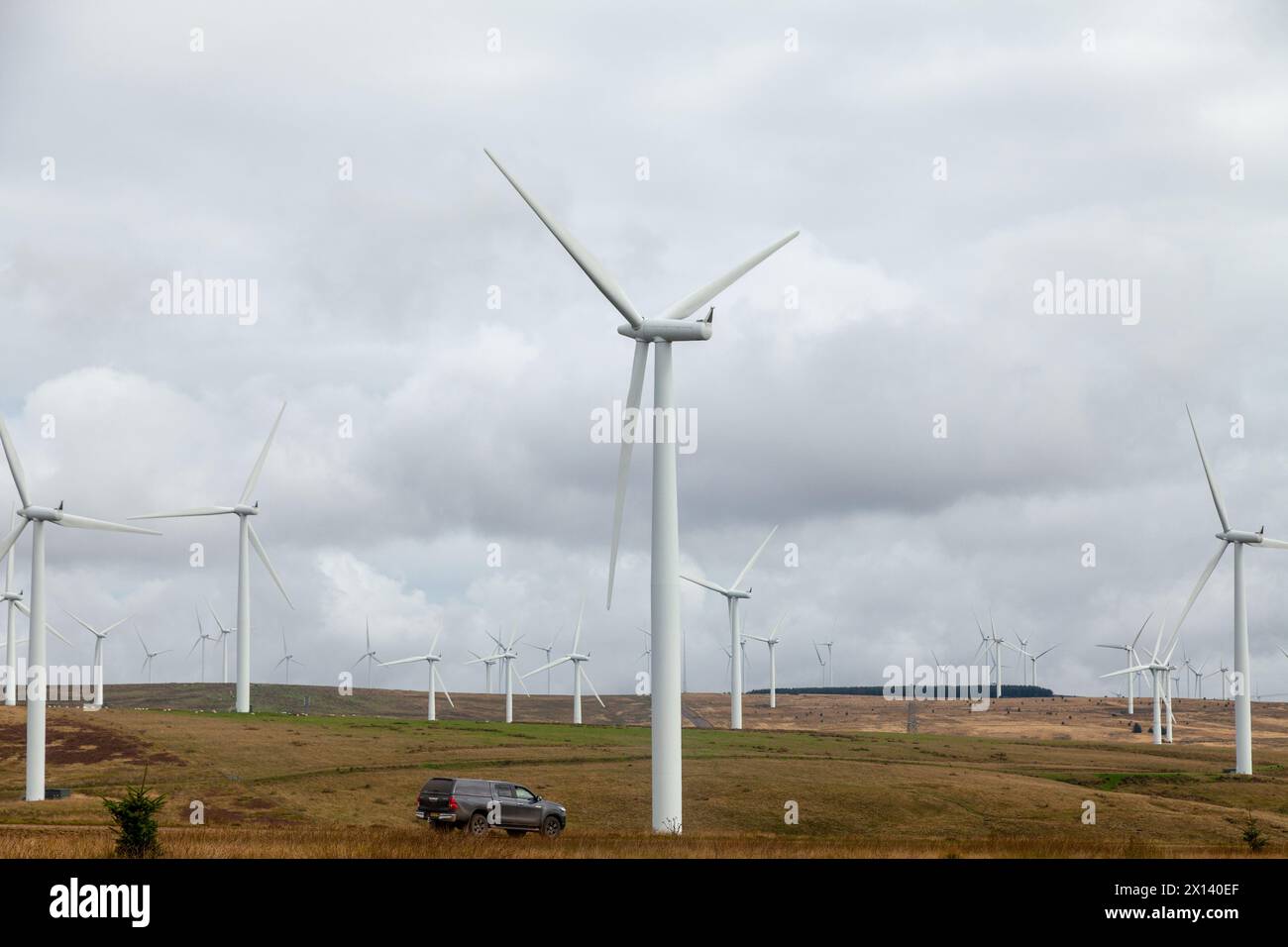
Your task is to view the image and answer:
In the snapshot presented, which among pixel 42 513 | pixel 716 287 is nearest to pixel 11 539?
pixel 42 513

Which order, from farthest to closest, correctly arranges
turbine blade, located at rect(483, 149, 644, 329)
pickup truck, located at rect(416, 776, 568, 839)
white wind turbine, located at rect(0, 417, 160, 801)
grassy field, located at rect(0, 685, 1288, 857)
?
1. white wind turbine, located at rect(0, 417, 160, 801)
2. turbine blade, located at rect(483, 149, 644, 329)
3. pickup truck, located at rect(416, 776, 568, 839)
4. grassy field, located at rect(0, 685, 1288, 857)

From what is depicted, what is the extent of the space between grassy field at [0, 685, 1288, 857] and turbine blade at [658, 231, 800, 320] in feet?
76.9

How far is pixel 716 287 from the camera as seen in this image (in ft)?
205

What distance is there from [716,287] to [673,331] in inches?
195

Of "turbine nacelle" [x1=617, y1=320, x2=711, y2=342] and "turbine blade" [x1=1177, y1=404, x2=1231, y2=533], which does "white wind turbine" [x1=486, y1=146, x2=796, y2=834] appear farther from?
"turbine blade" [x1=1177, y1=404, x2=1231, y2=533]

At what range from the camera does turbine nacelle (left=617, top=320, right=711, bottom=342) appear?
5869 cm

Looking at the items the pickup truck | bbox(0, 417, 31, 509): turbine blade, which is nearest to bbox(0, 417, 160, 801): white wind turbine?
bbox(0, 417, 31, 509): turbine blade

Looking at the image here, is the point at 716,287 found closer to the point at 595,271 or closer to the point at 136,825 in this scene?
the point at 595,271

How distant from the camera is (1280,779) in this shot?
113750 mm

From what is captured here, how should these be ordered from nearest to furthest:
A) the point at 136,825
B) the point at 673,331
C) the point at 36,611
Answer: the point at 136,825 < the point at 673,331 < the point at 36,611
